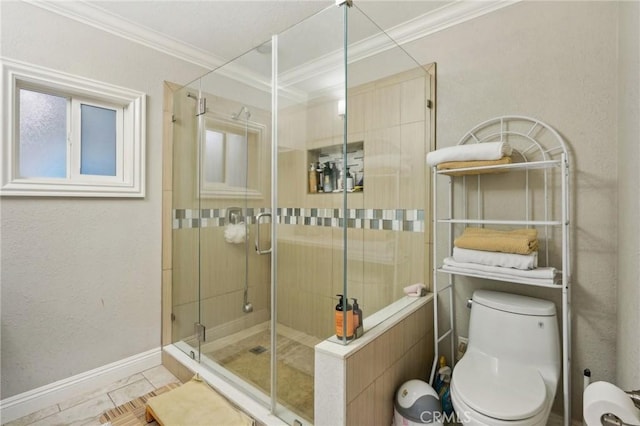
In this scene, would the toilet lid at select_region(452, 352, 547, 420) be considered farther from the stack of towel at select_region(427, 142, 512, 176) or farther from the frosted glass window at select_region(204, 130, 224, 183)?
the frosted glass window at select_region(204, 130, 224, 183)

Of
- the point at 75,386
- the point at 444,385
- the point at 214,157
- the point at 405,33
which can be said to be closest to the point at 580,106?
the point at 405,33

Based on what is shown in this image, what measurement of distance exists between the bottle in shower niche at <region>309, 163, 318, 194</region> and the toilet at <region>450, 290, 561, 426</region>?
1083 millimetres

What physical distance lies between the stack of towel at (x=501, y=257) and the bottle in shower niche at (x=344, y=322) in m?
0.66

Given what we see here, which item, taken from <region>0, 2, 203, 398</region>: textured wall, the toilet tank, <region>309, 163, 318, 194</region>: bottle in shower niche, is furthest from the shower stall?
the toilet tank

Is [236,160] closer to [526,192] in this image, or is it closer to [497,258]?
[497,258]

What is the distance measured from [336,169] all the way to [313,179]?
6.7 inches

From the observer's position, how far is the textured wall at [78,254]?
5.40 feet

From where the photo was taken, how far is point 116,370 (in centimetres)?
200

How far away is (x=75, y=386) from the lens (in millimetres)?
1830

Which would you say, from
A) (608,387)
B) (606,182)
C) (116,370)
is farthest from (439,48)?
(116,370)

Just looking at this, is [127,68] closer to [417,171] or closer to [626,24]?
[417,171]

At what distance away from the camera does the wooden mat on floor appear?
159 cm

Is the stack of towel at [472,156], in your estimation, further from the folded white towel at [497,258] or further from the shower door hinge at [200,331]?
the shower door hinge at [200,331]

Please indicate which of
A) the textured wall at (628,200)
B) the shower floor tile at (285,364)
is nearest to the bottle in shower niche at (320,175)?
the shower floor tile at (285,364)
